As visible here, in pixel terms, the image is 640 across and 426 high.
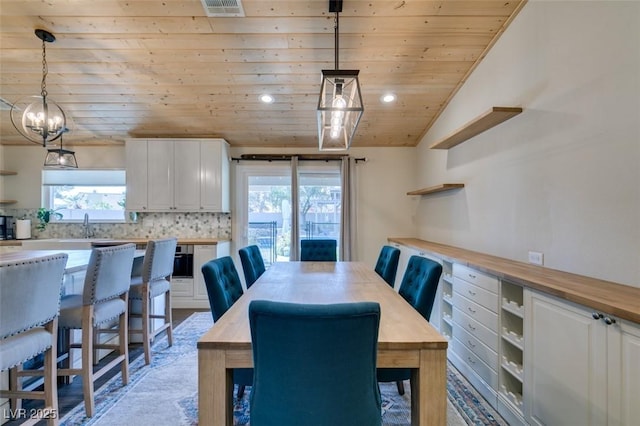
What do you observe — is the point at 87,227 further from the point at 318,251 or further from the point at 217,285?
the point at 217,285

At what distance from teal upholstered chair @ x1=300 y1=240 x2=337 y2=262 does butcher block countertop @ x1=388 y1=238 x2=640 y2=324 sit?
161cm

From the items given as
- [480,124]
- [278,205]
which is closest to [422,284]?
[480,124]

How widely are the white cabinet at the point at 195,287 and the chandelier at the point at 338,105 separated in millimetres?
2587

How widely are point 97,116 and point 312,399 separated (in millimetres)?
4653

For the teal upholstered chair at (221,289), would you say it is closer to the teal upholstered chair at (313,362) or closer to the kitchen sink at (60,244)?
the teal upholstered chair at (313,362)

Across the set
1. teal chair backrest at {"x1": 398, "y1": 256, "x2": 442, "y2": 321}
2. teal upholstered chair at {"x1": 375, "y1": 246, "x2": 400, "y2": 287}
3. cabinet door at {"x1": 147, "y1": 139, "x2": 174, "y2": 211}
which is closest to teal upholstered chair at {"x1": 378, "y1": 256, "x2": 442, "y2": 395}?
teal chair backrest at {"x1": 398, "y1": 256, "x2": 442, "y2": 321}

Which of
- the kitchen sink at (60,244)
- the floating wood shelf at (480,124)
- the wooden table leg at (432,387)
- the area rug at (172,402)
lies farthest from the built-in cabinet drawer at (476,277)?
the kitchen sink at (60,244)

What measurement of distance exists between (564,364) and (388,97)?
10.2ft

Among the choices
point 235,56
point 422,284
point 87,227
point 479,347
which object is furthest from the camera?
point 87,227

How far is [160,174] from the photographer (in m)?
4.40

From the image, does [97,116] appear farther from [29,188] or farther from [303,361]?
[303,361]

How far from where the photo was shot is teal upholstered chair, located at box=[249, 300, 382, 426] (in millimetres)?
942

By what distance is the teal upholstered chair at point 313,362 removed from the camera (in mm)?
942

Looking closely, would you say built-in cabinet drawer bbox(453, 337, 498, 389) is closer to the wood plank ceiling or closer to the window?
the wood plank ceiling
